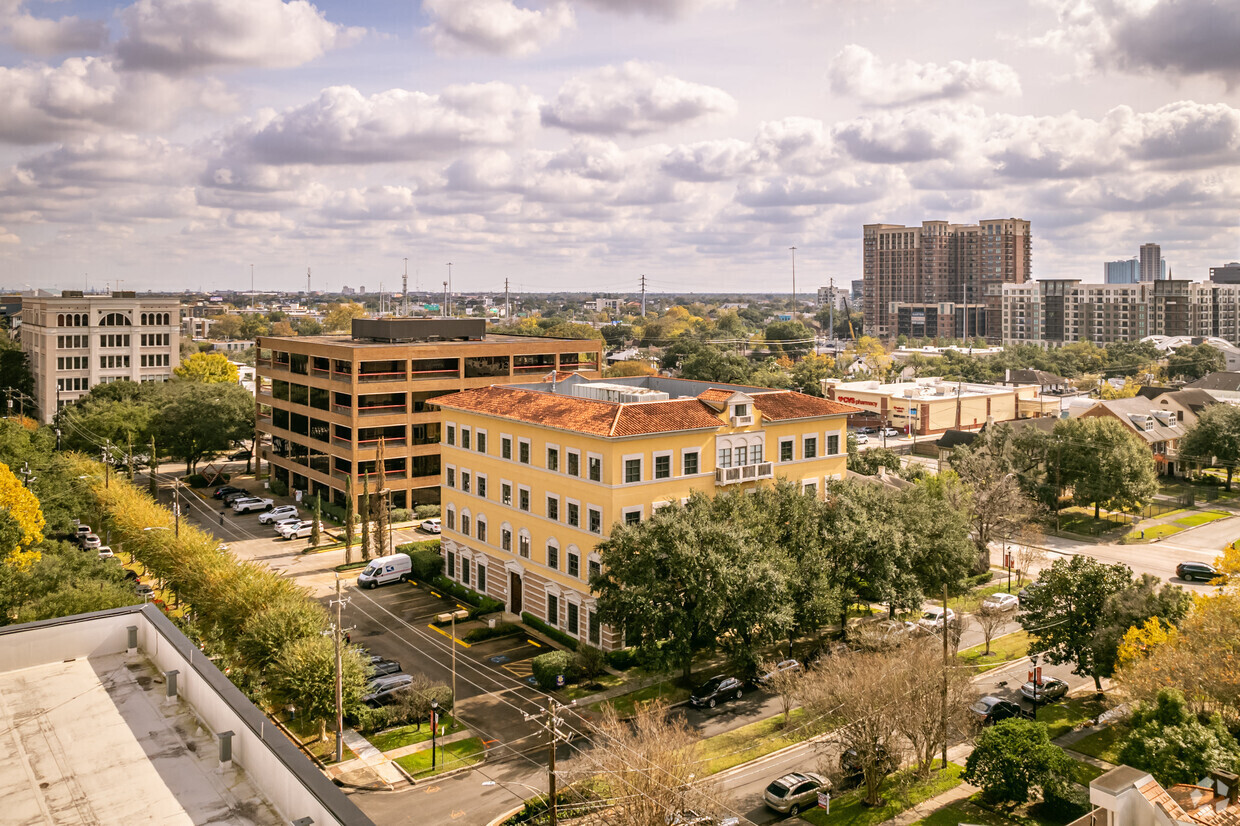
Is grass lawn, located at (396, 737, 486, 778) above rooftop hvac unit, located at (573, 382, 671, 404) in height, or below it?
below

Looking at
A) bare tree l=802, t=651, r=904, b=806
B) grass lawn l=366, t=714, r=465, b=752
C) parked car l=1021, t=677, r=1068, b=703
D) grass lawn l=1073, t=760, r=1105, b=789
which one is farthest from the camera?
parked car l=1021, t=677, r=1068, b=703

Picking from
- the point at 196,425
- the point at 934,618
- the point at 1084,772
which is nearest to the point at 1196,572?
the point at 934,618

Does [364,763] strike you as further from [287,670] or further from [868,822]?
[868,822]

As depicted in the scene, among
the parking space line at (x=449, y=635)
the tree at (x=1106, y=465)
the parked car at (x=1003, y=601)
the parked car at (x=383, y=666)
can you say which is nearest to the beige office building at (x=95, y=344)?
the parking space line at (x=449, y=635)

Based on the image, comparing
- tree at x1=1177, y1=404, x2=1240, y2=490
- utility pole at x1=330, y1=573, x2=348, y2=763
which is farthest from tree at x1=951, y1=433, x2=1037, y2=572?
utility pole at x1=330, y1=573, x2=348, y2=763

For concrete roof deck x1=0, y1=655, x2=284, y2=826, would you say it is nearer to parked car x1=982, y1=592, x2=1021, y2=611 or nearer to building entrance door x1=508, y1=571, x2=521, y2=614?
building entrance door x1=508, y1=571, x2=521, y2=614

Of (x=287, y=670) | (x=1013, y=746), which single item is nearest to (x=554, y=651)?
(x=287, y=670)
